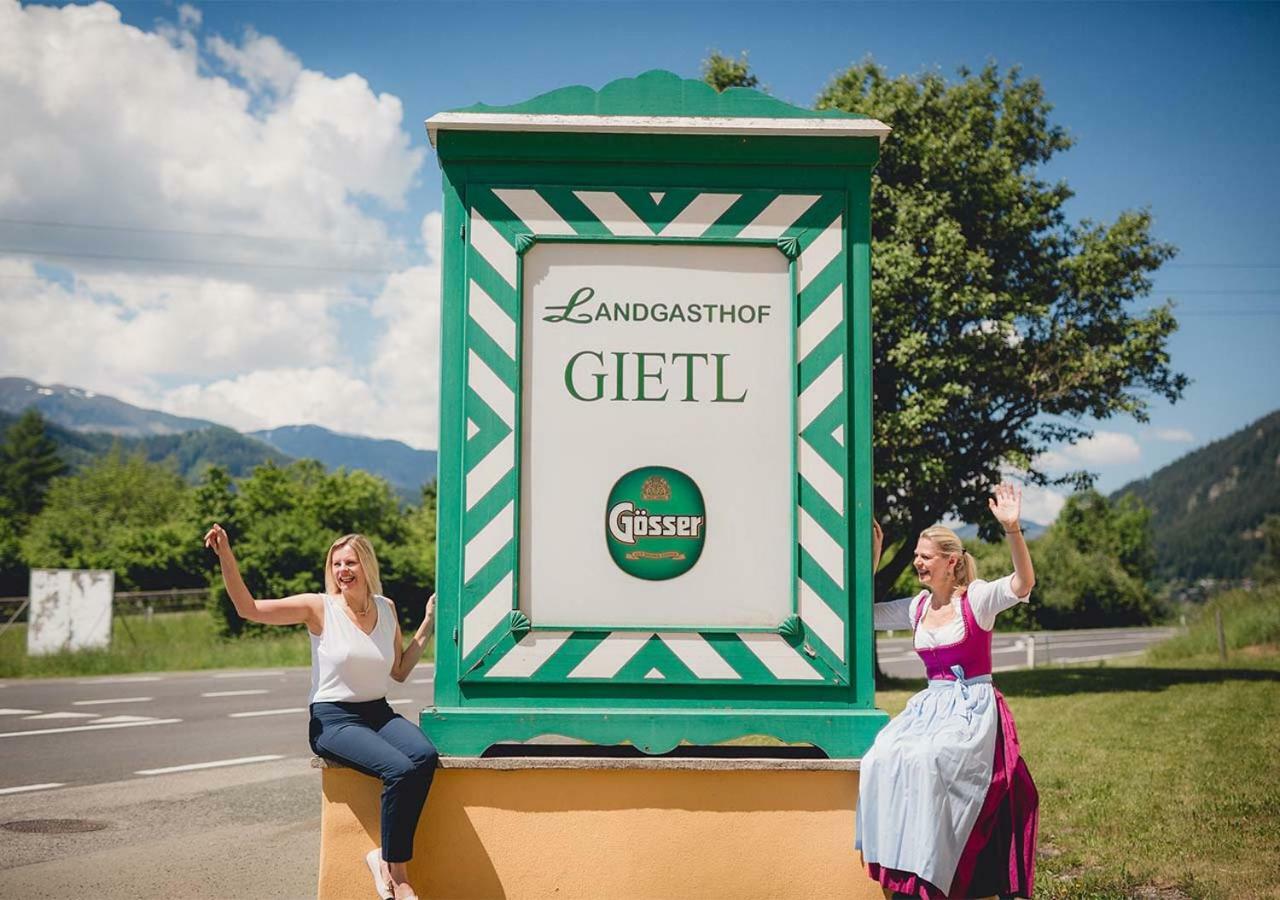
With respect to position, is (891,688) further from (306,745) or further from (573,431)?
(573,431)

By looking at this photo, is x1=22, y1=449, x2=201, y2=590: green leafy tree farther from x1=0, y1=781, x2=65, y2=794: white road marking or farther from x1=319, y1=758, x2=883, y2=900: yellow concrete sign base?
x1=319, y1=758, x2=883, y2=900: yellow concrete sign base

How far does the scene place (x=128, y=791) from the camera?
843 centimetres

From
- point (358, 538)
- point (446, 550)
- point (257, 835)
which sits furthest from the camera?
point (257, 835)

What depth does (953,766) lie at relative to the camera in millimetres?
3764

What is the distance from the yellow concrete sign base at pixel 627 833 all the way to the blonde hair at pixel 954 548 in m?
1.01

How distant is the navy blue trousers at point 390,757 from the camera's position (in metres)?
3.58

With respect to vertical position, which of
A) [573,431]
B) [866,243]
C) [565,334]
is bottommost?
[573,431]

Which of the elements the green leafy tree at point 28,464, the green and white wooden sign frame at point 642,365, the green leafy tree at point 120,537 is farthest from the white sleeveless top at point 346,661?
the green leafy tree at point 28,464

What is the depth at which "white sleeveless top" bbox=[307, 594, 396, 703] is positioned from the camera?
400cm

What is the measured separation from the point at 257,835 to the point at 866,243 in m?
5.48

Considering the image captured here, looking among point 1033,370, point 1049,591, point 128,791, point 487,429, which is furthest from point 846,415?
point 1049,591

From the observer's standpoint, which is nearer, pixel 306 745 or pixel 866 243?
pixel 866 243

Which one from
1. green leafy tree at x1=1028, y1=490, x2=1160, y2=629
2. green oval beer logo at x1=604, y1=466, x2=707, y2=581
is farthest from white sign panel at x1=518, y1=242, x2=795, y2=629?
green leafy tree at x1=1028, y1=490, x2=1160, y2=629

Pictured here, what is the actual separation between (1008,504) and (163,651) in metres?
22.8
